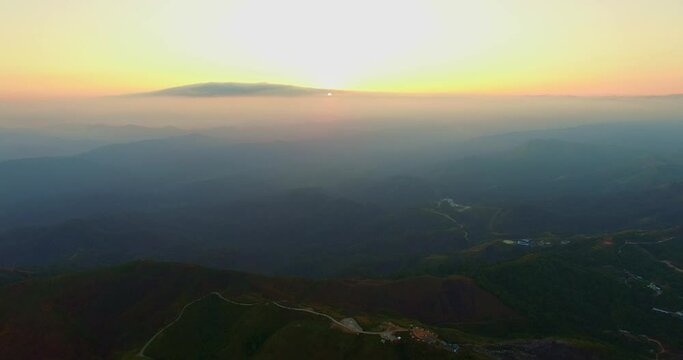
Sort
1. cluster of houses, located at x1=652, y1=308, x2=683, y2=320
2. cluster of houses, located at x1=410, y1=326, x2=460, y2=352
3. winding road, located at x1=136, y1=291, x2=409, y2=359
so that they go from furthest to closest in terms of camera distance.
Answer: cluster of houses, located at x1=652, y1=308, x2=683, y2=320 → winding road, located at x1=136, y1=291, x2=409, y2=359 → cluster of houses, located at x1=410, y1=326, x2=460, y2=352

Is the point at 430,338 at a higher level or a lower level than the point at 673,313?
higher

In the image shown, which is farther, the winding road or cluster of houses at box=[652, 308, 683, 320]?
cluster of houses at box=[652, 308, 683, 320]

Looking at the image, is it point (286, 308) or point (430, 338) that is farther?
point (286, 308)

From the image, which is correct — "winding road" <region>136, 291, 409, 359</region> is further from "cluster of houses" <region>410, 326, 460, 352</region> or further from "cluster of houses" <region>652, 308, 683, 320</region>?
"cluster of houses" <region>652, 308, 683, 320</region>

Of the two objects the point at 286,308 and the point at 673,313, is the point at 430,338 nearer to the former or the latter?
the point at 286,308

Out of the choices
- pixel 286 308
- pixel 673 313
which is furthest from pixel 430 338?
pixel 673 313

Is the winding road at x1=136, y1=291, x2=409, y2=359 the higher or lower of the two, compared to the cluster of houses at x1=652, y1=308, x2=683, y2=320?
higher

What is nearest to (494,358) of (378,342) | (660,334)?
(378,342)

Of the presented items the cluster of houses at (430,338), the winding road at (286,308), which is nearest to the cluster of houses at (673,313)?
the cluster of houses at (430,338)

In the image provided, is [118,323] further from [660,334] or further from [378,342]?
[660,334]

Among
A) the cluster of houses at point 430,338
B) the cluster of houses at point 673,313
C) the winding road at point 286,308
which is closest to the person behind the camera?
the cluster of houses at point 430,338

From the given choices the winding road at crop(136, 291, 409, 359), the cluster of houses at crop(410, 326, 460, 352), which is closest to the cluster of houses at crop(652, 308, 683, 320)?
the cluster of houses at crop(410, 326, 460, 352)

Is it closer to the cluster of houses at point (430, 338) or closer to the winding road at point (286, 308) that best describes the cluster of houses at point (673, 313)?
the cluster of houses at point (430, 338)
